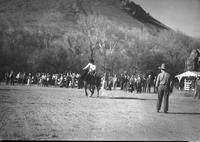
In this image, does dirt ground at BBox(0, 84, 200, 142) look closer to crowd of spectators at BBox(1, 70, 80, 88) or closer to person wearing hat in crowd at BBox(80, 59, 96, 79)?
person wearing hat in crowd at BBox(80, 59, 96, 79)

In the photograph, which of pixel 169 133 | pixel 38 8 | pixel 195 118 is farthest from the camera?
pixel 38 8

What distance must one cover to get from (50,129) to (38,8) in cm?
651

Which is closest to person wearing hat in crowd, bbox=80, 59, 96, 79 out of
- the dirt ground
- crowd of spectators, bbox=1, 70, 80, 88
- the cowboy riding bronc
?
the cowboy riding bronc

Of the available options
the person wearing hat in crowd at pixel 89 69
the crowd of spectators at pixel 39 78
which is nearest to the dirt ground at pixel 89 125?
the person wearing hat in crowd at pixel 89 69

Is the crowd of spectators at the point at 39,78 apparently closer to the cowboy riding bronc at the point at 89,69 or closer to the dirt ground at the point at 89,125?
the cowboy riding bronc at the point at 89,69

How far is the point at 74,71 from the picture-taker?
15703 millimetres

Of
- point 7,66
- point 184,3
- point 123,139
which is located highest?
point 184,3

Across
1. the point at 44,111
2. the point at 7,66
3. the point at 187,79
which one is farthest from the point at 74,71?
the point at 187,79

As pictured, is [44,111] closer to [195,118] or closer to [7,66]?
[195,118]

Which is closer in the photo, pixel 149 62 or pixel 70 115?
pixel 70 115

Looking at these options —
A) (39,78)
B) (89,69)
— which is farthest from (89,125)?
(39,78)

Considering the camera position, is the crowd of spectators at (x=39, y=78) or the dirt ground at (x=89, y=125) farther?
the crowd of spectators at (x=39, y=78)

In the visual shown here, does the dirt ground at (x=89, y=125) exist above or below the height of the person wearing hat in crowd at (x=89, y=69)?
below

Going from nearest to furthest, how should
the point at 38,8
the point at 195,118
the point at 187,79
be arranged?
the point at 195,118 < the point at 38,8 < the point at 187,79
